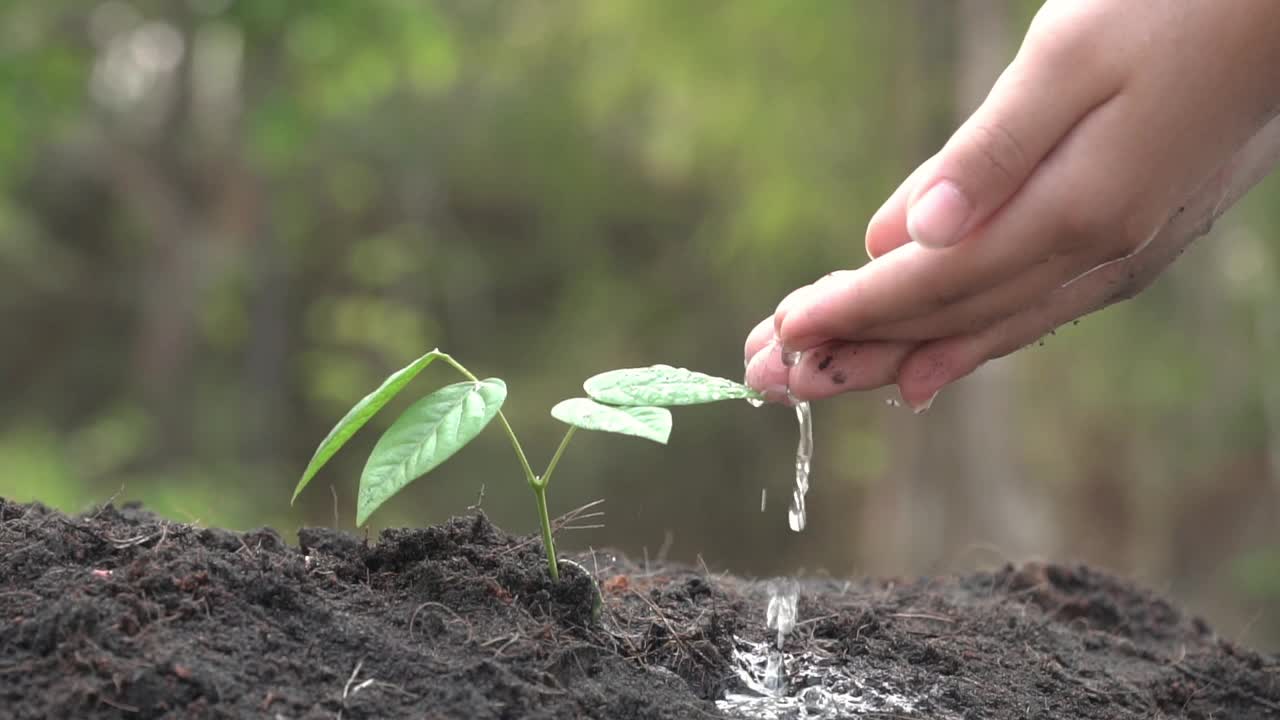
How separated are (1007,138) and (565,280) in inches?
464

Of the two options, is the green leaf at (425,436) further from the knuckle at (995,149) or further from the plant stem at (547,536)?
the knuckle at (995,149)

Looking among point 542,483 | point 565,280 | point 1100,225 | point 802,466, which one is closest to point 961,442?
point 802,466

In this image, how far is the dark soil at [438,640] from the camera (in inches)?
48.5

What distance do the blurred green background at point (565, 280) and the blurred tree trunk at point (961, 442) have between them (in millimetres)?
18

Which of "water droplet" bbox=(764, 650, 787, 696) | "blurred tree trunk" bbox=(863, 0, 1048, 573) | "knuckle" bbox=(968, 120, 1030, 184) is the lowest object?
"water droplet" bbox=(764, 650, 787, 696)

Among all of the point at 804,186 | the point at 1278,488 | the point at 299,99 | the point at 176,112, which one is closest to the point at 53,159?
the point at 176,112

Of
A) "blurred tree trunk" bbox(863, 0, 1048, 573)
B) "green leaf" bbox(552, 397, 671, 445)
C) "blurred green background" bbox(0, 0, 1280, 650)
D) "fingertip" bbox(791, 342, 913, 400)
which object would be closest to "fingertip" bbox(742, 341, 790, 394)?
"fingertip" bbox(791, 342, 913, 400)

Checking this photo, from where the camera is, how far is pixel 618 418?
1325 mm

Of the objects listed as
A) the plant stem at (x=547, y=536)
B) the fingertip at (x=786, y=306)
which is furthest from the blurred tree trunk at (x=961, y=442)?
the plant stem at (x=547, y=536)

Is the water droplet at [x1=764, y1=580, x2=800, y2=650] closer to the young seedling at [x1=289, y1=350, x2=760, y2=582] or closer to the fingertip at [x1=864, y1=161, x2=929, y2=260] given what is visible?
the young seedling at [x1=289, y1=350, x2=760, y2=582]

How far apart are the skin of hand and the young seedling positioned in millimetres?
224

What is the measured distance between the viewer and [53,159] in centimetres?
1191

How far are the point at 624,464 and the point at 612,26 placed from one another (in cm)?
405

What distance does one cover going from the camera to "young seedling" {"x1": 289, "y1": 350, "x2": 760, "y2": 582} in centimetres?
130
